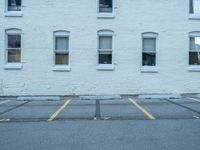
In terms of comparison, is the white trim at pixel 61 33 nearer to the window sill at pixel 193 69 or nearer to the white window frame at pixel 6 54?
the white window frame at pixel 6 54

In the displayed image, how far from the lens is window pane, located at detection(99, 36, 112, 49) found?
2264cm

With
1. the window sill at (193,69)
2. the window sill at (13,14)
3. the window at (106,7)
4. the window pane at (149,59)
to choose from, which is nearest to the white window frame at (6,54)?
the window sill at (13,14)

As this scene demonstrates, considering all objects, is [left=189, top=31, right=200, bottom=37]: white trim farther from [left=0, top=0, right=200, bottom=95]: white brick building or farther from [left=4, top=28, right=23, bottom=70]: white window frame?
[left=4, top=28, right=23, bottom=70]: white window frame

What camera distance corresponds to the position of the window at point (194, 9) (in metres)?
22.6

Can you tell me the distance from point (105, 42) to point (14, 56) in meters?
5.61

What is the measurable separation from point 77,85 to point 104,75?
1.73 m

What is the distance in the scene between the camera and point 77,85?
73.3ft

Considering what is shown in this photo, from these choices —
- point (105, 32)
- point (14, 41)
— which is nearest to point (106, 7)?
point (105, 32)

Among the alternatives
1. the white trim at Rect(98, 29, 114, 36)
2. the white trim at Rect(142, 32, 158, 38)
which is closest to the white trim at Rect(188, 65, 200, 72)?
the white trim at Rect(142, 32, 158, 38)

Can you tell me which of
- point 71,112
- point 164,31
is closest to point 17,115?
point 71,112

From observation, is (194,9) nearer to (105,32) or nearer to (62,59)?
(105,32)

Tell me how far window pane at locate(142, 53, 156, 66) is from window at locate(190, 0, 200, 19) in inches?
131

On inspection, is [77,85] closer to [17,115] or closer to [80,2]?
[80,2]

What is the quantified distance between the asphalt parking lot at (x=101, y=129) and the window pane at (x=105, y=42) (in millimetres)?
8518
